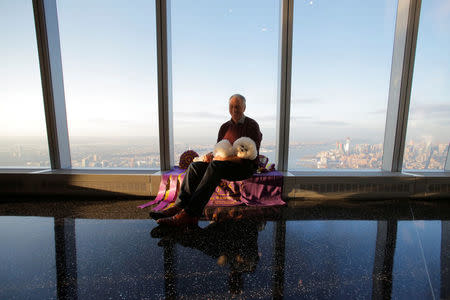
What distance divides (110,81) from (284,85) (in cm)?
202

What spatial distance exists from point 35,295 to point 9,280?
220 mm

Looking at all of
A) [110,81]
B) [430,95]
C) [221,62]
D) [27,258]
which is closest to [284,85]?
[221,62]

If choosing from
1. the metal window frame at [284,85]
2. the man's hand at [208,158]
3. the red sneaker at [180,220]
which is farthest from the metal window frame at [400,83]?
the red sneaker at [180,220]

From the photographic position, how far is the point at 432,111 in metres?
2.34

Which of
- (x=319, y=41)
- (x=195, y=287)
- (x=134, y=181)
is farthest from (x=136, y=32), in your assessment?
(x=195, y=287)

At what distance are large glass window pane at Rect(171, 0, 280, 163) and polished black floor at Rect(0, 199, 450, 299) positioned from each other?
110 cm

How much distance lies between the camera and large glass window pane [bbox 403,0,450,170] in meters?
2.21

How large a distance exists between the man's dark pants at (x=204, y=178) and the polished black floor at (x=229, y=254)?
196 millimetres

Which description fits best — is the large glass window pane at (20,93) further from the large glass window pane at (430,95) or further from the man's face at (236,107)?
the large glass window pane at (430,95)

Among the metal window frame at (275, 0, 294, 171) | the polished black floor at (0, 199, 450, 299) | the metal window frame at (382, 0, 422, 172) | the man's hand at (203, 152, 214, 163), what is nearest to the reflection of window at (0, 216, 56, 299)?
the polished black floor at (0, 199, 450, 299)

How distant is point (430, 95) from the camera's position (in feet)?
7.58

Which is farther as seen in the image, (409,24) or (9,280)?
(409,24)

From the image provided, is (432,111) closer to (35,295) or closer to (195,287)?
(195,287)

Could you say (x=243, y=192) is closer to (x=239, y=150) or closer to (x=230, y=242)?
(x=239, y=150)
